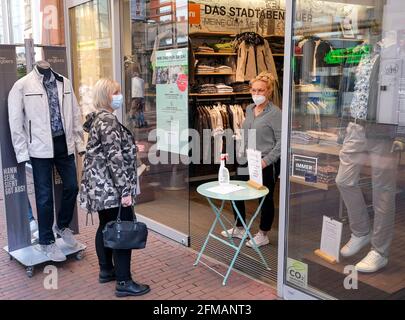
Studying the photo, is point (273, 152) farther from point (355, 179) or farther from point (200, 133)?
point (200, 133)

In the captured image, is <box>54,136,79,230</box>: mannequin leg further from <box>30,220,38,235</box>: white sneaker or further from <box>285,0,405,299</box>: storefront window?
<box>285,0,405,299</box>: storefront window

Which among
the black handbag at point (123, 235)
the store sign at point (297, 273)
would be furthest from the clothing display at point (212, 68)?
the store sign at point (297, 273)

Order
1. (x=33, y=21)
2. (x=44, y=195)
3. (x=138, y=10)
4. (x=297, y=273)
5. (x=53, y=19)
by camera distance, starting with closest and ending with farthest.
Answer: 1. (x=297, y=273)
2. (x=44, y=195)
3. (x=138, y=10)
4. (x=53, y=19)
5. (x=33, y=21)

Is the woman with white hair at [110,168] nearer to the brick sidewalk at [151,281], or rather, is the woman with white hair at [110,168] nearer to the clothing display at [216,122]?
the brick sidewalk at [151,281]

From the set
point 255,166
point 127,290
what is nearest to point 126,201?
point 127,290

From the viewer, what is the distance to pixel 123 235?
307 centimetres

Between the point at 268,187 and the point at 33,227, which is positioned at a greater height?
the point at 268,187

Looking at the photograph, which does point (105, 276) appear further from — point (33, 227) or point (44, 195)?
point (33, 227)

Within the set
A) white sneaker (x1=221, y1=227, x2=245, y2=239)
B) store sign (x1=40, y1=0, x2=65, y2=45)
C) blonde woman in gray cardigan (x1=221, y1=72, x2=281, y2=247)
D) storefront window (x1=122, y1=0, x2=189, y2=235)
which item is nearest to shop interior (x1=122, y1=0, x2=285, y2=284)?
storefront window (x1=122, y1=0, x2=189, y2=235)

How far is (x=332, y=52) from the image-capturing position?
318 cm

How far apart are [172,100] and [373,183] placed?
2168mm
